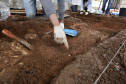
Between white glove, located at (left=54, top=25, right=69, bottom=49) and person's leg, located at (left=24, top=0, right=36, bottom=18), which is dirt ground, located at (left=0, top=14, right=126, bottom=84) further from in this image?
person's leg, located at (left=24, top=0, right=36, bottom=18)

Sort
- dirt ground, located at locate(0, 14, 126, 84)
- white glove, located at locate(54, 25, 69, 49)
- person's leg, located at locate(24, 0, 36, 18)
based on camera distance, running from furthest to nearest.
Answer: person's leg, located at locate(24, 0, 36, 18)
white glove, located at locate(54, 25, 69, 49)
dirt ground, located at locate(0, 14, 126, 84)

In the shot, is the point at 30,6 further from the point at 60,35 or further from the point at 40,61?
the point at 40,61

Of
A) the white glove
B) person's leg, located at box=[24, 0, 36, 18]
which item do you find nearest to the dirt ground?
the white glove

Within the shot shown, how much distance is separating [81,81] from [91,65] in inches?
11.6

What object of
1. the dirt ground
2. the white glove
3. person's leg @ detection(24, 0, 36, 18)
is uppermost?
person's leg @ detection(24, 0, 36, 18)

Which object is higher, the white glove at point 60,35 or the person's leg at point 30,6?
the person's leg at point 30,6

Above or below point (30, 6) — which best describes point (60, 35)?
below

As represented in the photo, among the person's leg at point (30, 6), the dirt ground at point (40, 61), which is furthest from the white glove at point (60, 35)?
the person's leg at point (30, 6)

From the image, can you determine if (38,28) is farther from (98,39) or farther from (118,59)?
(118,59)

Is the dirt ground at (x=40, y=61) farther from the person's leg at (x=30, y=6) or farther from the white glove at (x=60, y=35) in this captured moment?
the person's leg at (x=30, y=6)

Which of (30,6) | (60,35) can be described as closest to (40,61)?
(60,35)

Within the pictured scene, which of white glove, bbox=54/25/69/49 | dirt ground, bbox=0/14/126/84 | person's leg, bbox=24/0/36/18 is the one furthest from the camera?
person's leg, bbox=24/0/36/18

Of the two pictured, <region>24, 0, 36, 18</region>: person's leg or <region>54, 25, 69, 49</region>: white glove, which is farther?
<region>24, 0, 36, 18</region>: person's leg

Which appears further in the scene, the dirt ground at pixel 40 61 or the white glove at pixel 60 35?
the white glove at pixel 60 35
